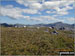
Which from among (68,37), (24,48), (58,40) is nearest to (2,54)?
(24,48)

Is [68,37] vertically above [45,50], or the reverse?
[68,37]

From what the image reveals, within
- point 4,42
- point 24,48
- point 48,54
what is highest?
point 4,42

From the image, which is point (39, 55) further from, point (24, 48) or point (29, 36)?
point (29, 36)

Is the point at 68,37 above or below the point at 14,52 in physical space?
above

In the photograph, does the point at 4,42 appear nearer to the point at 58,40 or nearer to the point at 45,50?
the point at 45,50

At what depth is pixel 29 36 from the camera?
184 inches

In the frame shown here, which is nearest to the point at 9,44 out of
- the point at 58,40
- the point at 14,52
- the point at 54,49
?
the point at 14,52

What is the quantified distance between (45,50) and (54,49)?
0.46 meters

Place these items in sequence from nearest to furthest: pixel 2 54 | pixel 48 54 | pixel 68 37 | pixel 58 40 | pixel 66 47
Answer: pixel 2 54 < pixel 48 54 < pixel 66 47 < pixel 58 40 < pixel 68 37

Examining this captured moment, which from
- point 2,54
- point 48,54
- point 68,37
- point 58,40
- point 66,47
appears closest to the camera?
point 2,54

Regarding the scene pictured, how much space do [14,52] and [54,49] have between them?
6.04 feet

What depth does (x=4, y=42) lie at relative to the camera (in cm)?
405

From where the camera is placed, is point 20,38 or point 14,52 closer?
point 14,52

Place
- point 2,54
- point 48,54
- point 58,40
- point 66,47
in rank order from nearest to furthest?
point 2,54
point 48,54
point 66,47
point 58,40
